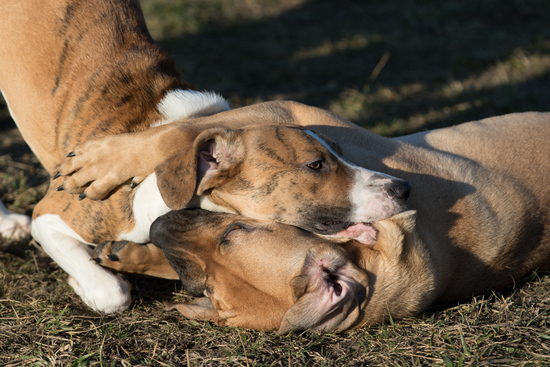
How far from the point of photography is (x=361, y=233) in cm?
340

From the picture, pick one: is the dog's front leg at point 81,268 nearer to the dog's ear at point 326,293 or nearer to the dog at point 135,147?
the dog at point 135,147

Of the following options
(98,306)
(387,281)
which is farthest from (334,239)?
(98,306)

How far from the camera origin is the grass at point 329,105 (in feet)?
10.6

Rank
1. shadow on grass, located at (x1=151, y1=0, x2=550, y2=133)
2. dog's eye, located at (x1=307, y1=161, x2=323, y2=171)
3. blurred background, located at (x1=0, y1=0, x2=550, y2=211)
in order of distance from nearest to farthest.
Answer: dog's eye, located at (x1=307, y1=161, x2=323, y2=171) → blurred background, located at (x1=0, y1=0, x2=550, y2=211) → shadow on grass, located at (x1=151, y1=0, x2=550, y2=133)

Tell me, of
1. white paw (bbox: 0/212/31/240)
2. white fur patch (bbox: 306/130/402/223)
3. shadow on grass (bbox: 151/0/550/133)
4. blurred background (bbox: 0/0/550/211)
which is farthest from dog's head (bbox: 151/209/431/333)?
shadow on grass (bbox: 151/0/550/133)

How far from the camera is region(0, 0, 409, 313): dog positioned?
3.35 meters

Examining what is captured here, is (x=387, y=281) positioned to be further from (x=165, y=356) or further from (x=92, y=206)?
(x=92, y=206)

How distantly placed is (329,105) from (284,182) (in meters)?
3.62

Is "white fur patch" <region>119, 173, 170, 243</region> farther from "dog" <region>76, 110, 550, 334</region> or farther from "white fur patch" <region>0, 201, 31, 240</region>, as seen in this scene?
"white fur patch" <region>0, 201, 31, 240</region>

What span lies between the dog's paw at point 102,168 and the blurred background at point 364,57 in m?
1.70

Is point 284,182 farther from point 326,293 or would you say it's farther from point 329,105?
point 329,105

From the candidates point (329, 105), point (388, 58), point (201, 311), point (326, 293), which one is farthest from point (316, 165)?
point (388, 58)

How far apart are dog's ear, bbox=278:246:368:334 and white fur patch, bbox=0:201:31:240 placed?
8.32 feet

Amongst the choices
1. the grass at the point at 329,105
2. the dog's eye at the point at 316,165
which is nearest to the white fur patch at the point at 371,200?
the dog's eye at the point at 316,165
